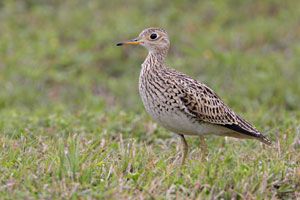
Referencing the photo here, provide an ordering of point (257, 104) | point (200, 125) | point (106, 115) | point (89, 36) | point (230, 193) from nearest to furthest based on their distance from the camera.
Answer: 1. point (230, 193)
2. point (200, 125)
3. point (106, 115)
4. point (257, 104)
5. point (89, 36)

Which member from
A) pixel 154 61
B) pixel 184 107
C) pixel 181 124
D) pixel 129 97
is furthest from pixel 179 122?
pixel 129 97

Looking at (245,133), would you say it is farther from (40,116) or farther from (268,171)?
(40,116)

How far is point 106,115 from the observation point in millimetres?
9469

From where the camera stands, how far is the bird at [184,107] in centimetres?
731

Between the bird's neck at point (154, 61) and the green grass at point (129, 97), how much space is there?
2.36 ft

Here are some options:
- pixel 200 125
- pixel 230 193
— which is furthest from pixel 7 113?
pixel 230 193

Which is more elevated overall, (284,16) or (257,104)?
(284,16)

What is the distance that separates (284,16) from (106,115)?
5.97 meters

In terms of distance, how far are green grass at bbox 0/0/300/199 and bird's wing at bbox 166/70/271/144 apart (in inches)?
9.4

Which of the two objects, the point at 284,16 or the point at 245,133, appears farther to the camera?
the point at 284,16

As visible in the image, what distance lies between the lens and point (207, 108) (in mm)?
7574

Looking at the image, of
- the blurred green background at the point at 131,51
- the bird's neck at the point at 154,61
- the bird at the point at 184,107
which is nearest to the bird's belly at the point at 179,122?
the bird at the point at 184,107

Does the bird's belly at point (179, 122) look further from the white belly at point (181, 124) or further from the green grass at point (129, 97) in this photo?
the green grass at point (129, 97)

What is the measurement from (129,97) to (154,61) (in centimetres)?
388
